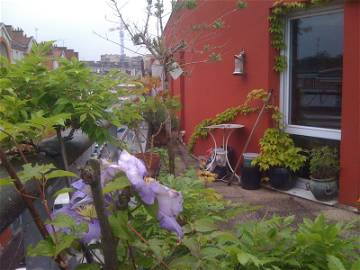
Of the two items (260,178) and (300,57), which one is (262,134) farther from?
(300,57)

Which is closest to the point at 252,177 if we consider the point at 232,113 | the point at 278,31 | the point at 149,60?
the point at 232,113

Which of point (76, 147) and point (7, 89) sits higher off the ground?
point (7, 89)

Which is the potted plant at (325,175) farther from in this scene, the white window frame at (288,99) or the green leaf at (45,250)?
the green leaf at (45,250)

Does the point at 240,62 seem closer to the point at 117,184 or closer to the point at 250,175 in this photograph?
the point at 250,175

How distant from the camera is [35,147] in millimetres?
1233

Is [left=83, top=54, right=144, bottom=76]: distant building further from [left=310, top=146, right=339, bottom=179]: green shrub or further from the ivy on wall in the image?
[left=310, top=146, right=339, bottom=179]: green shrub

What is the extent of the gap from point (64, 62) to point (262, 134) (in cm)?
576

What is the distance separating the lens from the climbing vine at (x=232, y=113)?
6746 mm

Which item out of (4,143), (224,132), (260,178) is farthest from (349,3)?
(4,143)

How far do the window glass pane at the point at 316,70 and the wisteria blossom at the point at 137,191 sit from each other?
553 centimetres

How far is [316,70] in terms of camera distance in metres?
6.23

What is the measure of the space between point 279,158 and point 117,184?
5.95 m

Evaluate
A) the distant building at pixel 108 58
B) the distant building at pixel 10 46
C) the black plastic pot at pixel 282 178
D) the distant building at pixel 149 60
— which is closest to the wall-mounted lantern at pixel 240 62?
the distant building at pixel 149 60

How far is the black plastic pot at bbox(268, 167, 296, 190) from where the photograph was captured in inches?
251
